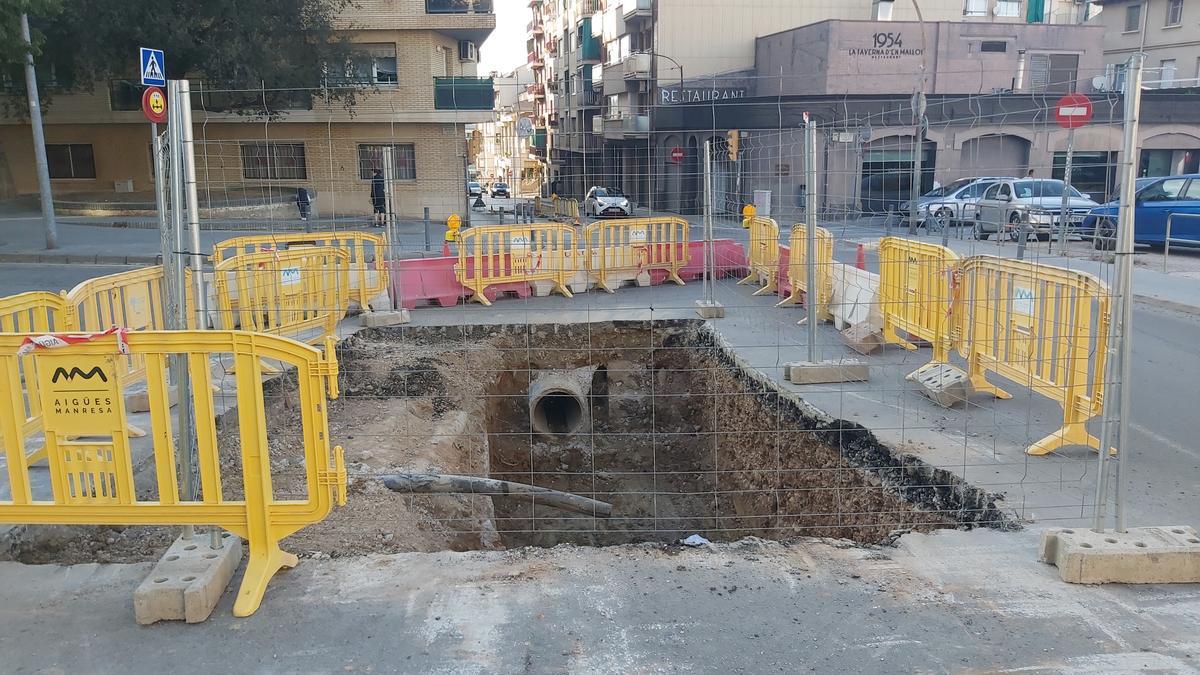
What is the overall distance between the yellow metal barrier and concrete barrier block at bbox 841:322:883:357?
6923mm

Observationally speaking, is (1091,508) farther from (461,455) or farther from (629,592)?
(461,455)

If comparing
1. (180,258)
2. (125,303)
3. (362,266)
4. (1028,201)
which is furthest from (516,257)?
(1028,201)

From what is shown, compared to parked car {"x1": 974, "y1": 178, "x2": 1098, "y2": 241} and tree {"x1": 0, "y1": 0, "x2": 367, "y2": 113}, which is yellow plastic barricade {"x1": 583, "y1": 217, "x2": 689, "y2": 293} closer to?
parked car {"x1": 974, "y1": 178, "x2": 1098, "y2": 241}

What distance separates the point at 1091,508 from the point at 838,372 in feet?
10.7

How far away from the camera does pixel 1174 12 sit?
4062cm

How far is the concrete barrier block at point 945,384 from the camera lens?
24.7 feet

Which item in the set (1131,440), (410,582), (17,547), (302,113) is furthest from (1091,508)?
(302,113)

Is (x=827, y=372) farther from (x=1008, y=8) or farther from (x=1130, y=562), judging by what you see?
(x=1008, y=8)

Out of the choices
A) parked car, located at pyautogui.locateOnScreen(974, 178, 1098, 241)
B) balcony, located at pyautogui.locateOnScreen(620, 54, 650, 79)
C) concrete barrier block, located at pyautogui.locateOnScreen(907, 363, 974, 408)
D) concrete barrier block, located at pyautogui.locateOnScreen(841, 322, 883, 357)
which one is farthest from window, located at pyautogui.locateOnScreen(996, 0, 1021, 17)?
concrete barrier block, located at pyautogui.locateOnScreen(907, 363, 974, 408)

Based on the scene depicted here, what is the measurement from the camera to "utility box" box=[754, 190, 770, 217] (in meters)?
13.6

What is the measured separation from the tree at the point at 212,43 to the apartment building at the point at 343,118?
2.18 feet

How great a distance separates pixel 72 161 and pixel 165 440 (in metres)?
34.7

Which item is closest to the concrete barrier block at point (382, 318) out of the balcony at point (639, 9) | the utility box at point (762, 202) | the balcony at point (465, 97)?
the utility box at point (762, 202)

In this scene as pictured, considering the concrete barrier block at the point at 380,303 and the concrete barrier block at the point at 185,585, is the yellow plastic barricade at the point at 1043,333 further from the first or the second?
the concrete barrier block at the point at 380,303
